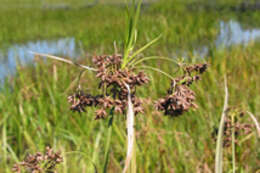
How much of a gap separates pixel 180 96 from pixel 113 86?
0.20 meters

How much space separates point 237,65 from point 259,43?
2.82 metres

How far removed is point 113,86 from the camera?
2.79ft

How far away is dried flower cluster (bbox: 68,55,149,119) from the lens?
813mm

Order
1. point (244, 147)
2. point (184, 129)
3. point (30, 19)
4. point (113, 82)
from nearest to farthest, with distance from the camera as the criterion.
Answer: point (113, 82)
point (244, 147)
point (184, 129)
point (30, 19)

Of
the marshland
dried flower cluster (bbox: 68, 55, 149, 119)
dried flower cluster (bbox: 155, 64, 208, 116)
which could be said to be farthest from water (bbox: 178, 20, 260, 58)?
dried flower cluster (bbox: 68, 55, 149, 119)

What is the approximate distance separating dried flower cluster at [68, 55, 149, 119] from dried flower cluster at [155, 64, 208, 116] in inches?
3.5

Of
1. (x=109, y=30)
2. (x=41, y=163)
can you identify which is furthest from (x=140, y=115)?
(x=109, y=30)

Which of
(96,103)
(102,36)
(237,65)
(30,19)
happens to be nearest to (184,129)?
(237,65)

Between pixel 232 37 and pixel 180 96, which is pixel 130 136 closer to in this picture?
pixel 180 96

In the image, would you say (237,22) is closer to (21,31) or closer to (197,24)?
(197,24)

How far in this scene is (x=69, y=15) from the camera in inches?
661

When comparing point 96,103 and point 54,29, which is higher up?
point 54,29

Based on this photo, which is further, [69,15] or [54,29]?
[69,15]

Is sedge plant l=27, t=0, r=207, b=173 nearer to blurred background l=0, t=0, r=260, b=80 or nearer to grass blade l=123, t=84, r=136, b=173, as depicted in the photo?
grass blade l=123, t=84, r=136, b=173
